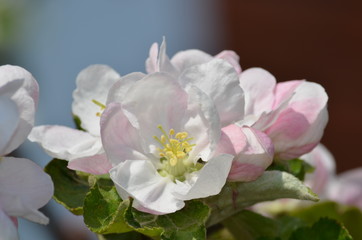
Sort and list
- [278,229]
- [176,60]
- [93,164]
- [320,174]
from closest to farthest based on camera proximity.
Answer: [93,164], [176,60], [278,229], [320,174]

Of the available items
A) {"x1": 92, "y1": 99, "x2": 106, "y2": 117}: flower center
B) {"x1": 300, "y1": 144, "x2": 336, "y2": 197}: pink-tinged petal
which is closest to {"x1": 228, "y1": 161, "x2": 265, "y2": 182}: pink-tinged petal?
{"x1": 92, "y1": 99, "x2": 106, "y2": 117}: flower center

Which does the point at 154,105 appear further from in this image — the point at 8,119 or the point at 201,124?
the point at 8,119

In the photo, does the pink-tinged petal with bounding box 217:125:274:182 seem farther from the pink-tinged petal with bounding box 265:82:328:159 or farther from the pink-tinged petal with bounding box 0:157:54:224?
the pink-tinged petal with bounding box 0:157:54:224

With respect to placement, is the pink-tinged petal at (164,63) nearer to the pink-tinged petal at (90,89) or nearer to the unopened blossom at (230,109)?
the unopened blossom at (230,109)

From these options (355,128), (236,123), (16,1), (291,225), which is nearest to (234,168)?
(236,123)

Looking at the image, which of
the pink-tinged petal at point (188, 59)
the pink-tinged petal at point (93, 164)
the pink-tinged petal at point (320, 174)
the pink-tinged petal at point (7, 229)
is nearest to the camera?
the pink-tinged petal at point (7, 229)

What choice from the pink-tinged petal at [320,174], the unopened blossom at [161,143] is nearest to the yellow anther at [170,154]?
the unopened blossom at [161,143]

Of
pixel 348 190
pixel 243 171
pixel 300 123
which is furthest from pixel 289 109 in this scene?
pixel 348 190
